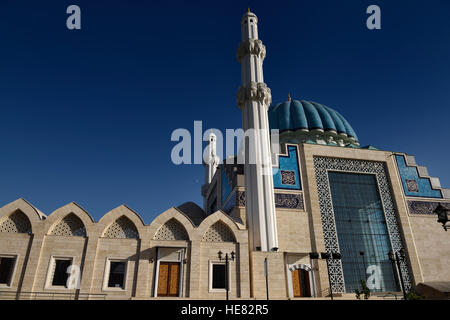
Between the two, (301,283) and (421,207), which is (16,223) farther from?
(421,207)

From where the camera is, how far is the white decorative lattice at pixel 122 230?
16.9m

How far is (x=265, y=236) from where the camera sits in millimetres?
17766

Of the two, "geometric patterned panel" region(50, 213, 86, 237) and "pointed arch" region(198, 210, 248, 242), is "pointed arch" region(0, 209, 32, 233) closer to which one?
"geometric patterned panel" region(50, 213, 86, 237)

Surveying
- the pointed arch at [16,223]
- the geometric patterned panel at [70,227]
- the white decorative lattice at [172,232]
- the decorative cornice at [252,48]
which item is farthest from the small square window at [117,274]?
the decorative cornice at [252,48]

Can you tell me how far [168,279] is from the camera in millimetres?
16234

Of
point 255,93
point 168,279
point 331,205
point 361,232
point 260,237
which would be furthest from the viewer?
point 255,93

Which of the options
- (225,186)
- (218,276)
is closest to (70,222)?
(218,276)

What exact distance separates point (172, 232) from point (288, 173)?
8.55m

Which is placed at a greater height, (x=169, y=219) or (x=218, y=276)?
(x=169, y=219)

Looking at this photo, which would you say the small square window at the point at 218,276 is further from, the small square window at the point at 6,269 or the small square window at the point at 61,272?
the small square window at the point at 6,269

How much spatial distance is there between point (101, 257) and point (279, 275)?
29.9 feet

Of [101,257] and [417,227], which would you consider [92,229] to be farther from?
[417,227]
